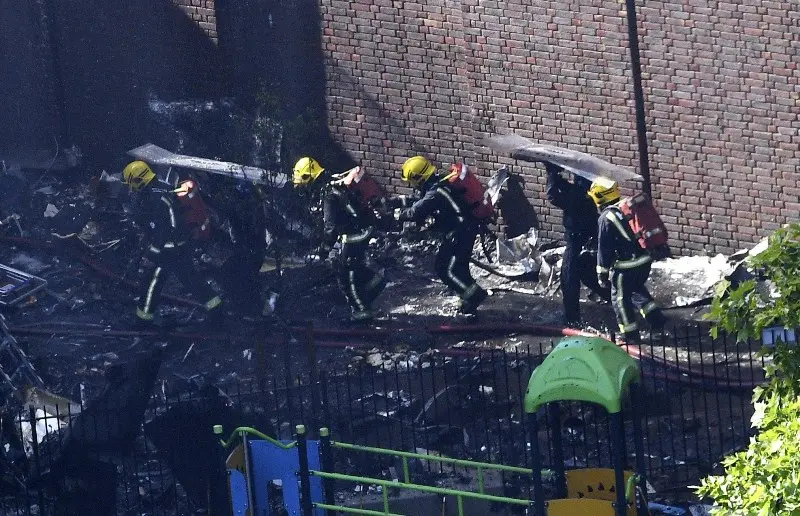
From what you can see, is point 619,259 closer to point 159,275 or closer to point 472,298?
point 472,298

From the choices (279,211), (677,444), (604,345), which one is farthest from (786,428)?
(279,211)

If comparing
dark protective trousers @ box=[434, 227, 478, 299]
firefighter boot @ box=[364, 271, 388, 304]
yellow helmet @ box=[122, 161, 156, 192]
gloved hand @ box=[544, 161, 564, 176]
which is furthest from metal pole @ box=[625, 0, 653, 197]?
yellow helmet @ box=[122, 161, 156, 192]

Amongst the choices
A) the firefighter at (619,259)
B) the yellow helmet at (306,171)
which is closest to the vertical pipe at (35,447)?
the yellow helmet at (306,171)

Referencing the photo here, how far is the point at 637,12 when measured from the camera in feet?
49.9

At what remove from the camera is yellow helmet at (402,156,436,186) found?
14562 mm

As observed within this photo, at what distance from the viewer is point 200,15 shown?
17469 millimetres

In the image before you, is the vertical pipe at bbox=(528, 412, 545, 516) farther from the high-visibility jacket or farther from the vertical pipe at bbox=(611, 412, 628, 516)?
the high-visibility jacket

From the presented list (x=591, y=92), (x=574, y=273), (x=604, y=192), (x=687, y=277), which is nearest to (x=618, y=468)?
(x=604, y=192)

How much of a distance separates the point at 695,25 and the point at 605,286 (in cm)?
261

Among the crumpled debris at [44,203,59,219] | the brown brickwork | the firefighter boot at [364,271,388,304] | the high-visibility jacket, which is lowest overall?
the firefighter boot at [364,271,388,304]

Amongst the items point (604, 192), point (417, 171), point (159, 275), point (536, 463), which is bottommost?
point (536, 463)

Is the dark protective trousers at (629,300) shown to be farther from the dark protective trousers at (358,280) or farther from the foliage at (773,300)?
the foliage at (773,300)

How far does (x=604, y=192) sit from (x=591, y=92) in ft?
7.16

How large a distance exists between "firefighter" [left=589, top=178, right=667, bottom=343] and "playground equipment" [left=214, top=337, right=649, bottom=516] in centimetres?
374
